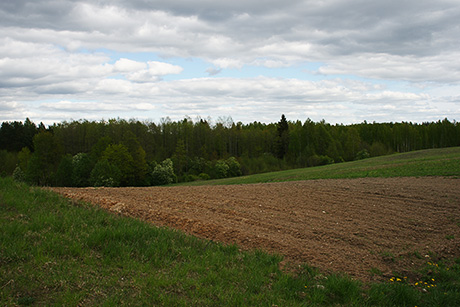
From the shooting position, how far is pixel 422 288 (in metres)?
6.59

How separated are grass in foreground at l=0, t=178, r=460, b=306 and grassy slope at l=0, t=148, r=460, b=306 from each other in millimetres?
16

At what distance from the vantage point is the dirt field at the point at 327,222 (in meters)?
7.88

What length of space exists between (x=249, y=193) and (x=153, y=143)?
63605 mm

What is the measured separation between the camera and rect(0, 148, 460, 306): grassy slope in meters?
4.95

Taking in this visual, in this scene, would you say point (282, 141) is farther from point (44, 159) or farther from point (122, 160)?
point (44, 159)

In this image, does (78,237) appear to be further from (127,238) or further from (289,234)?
(289,234)

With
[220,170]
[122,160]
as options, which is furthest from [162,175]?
[220,170]

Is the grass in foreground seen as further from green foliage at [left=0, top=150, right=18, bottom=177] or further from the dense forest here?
green foliage at [left=0, top=150, right=18, bottom=177]

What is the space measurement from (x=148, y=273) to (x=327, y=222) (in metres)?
6.73

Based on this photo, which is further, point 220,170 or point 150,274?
point 220,170

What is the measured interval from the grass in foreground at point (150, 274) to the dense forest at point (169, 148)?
43.3 m

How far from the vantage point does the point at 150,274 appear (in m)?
5.68

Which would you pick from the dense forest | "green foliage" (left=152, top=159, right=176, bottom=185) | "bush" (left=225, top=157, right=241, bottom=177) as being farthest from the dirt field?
"bush" (left=225, top=157, right=241, bottom=177)

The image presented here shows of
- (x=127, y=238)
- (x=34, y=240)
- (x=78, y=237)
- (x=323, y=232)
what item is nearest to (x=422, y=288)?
(x=323, y=232)
